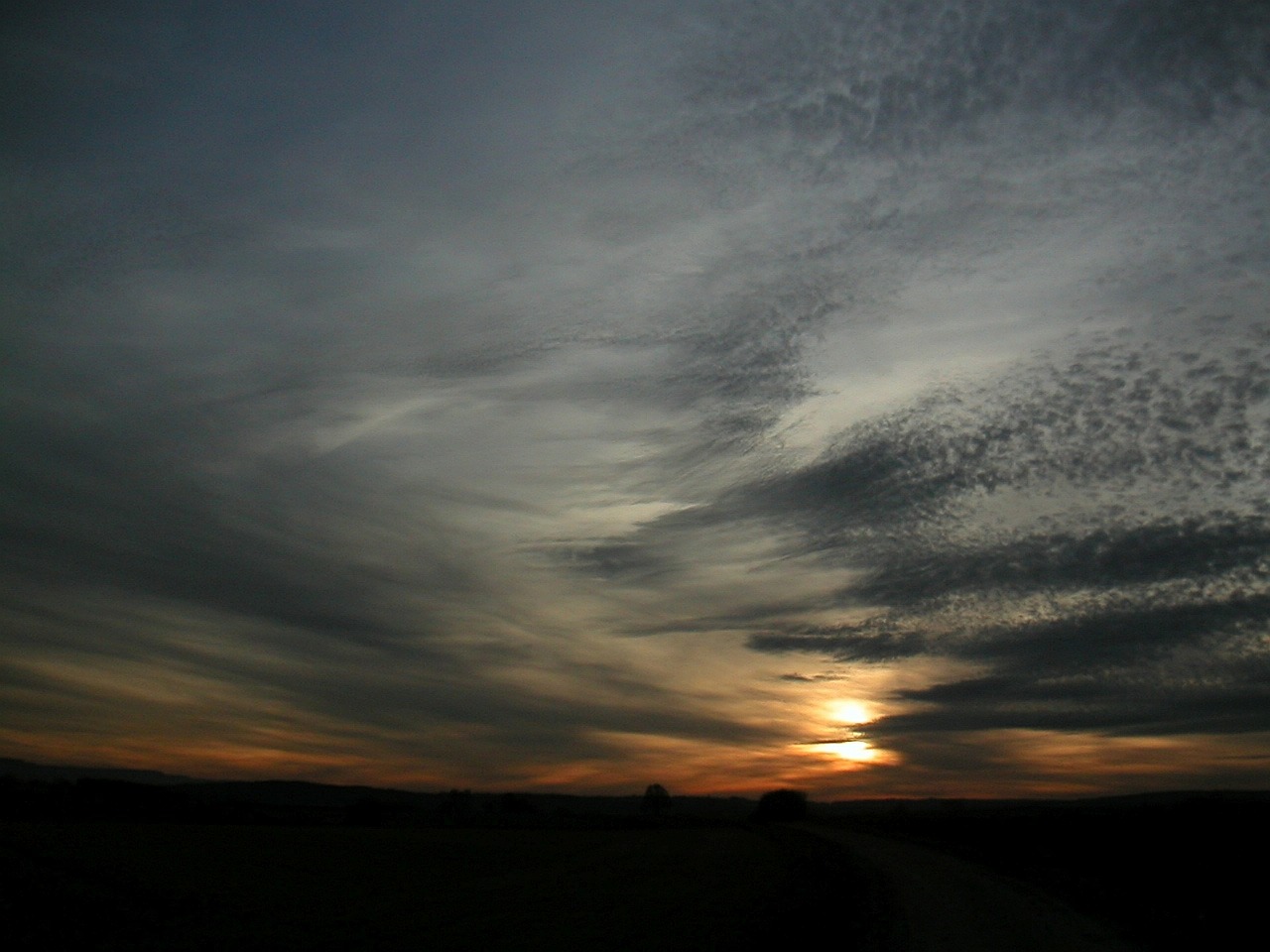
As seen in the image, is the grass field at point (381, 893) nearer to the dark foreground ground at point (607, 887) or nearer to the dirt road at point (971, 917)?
the dark foreground ground at point (607, 887)

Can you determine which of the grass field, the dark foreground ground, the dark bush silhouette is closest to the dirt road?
the dark foreground ground

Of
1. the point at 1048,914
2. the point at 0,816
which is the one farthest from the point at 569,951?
the point at 0,816

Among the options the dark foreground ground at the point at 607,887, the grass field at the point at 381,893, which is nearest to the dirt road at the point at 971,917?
the dark foreground ground at the point at 607,887

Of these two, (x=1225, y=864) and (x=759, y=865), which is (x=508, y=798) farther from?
(x=1225, y=864)

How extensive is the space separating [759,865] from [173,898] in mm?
25672

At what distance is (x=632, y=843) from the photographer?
200ft

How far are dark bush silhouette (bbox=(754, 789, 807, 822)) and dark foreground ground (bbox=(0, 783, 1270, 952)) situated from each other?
55.3 metres

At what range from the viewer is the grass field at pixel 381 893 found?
81.7 feet

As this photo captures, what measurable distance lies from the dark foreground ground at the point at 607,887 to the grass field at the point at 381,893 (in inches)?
5.4

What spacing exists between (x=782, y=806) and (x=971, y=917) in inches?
3738

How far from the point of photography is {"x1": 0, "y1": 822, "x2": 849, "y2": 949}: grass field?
24.9 meters

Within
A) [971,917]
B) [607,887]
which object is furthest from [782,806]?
[971,917]

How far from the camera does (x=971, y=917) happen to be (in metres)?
23.0

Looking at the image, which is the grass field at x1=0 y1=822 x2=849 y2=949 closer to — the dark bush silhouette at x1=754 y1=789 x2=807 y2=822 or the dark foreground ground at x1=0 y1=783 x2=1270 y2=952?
the dark foreground ground at x1=0 y1=783 x2=1270 y2=952
